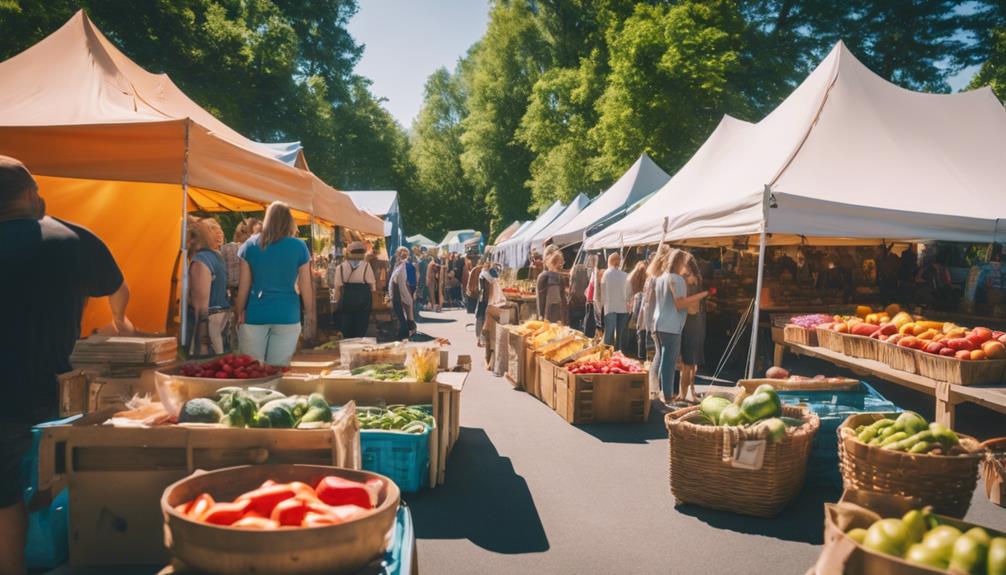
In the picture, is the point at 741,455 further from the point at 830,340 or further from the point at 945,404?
the point at 830,340

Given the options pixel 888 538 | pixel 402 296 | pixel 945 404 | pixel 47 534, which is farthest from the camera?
pixel 402 296

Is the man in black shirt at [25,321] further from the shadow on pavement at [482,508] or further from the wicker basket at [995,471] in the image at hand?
the wicker basket at [995,471]

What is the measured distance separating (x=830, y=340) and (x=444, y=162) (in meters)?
44.2

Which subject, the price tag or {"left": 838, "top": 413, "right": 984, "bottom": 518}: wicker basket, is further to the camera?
the price tag

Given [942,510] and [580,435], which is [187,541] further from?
[580,435]

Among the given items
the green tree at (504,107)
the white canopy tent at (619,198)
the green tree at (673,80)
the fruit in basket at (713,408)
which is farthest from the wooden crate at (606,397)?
the green tree at (504,107)

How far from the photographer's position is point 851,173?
7676mm

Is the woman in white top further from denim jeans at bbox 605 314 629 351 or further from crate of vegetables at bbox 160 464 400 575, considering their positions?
crate of vegetables at bbox 160 464 400 575

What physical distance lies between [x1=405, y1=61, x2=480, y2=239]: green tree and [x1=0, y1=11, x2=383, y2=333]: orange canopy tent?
39798 millimetres

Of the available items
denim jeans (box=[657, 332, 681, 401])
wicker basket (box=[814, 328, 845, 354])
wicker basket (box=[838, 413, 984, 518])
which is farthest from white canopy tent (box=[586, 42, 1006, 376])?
wicker basket (box=[838, 413, 984, 518])

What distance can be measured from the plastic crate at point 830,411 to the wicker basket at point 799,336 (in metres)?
2.51

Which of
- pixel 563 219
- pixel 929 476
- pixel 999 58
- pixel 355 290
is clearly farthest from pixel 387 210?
pixel 999 58

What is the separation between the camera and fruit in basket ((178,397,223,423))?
294 cm

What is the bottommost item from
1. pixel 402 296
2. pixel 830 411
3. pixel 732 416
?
pixel 830 411
